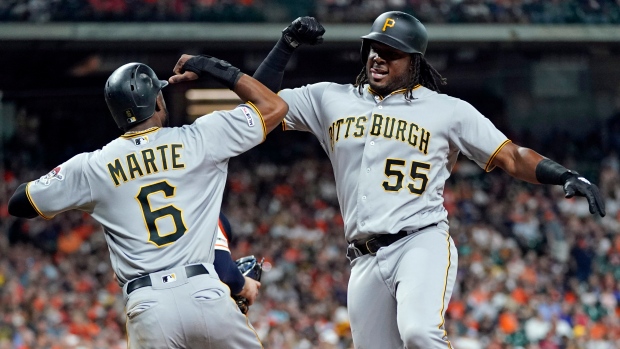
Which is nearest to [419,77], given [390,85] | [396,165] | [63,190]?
[390,85]

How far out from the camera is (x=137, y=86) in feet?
14.9

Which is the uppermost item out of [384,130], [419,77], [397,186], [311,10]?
[419,77]

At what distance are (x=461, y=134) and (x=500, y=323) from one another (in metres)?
8.96

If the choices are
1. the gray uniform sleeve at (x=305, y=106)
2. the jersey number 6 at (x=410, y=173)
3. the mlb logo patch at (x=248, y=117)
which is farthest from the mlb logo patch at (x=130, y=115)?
the jersey number 6 at (x=410, y=173)

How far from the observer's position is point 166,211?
437 centimetres

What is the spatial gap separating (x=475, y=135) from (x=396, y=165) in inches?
15.7

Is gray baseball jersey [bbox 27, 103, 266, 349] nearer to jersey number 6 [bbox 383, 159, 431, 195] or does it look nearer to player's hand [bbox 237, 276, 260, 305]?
player's hand [bbox 237, 276, 260, 305]

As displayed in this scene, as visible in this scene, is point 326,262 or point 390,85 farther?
point 326,262

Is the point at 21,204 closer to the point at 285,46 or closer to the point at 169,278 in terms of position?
the point at 169,278

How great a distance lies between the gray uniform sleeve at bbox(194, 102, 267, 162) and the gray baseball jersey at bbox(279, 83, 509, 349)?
1.74 feet

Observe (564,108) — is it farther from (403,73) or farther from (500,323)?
(403,73)

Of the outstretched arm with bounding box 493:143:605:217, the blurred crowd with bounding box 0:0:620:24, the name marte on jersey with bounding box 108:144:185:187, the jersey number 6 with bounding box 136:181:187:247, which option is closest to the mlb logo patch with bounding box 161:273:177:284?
the jersey number 6 with bounding box 136:181:187:247

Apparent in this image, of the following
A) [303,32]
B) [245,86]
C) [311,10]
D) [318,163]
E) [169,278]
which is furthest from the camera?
[318,163]

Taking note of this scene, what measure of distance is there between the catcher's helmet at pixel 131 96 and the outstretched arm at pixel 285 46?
606 mm
